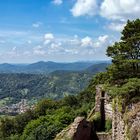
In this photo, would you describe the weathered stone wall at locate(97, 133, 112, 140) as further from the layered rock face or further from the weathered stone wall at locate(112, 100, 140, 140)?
the weathered stone wall at locate(112, 100, 140, 140)

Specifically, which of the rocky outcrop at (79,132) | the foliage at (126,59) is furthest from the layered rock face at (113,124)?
the foliage at (126,59)

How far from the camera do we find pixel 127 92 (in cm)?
2650

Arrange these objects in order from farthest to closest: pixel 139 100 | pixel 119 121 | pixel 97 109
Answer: pixel 97 109, pixel 119 121, pixel 139 100

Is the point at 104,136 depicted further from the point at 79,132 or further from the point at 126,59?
the point at 126,59

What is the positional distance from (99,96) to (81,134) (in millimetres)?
10642

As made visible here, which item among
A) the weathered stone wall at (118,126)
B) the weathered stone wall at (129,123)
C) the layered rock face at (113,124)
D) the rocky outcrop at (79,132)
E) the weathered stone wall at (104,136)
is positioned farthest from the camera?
the weathered stone wall at (104,136)

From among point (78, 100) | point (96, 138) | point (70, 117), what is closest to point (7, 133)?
Answer: point (78, 100)

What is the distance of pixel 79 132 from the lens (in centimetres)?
3647

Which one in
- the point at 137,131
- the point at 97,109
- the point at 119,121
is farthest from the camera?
the point at 97,109

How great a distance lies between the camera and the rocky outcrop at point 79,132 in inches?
1405

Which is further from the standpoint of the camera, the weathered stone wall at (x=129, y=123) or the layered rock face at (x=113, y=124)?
the layered rock face at (x=113, y=124)

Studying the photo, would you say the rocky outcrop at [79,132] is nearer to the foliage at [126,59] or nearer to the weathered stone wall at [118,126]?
the foliage at [126,59]

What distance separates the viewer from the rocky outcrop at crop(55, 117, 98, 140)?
3569cm

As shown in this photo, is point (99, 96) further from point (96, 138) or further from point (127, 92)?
point (127, 92)
